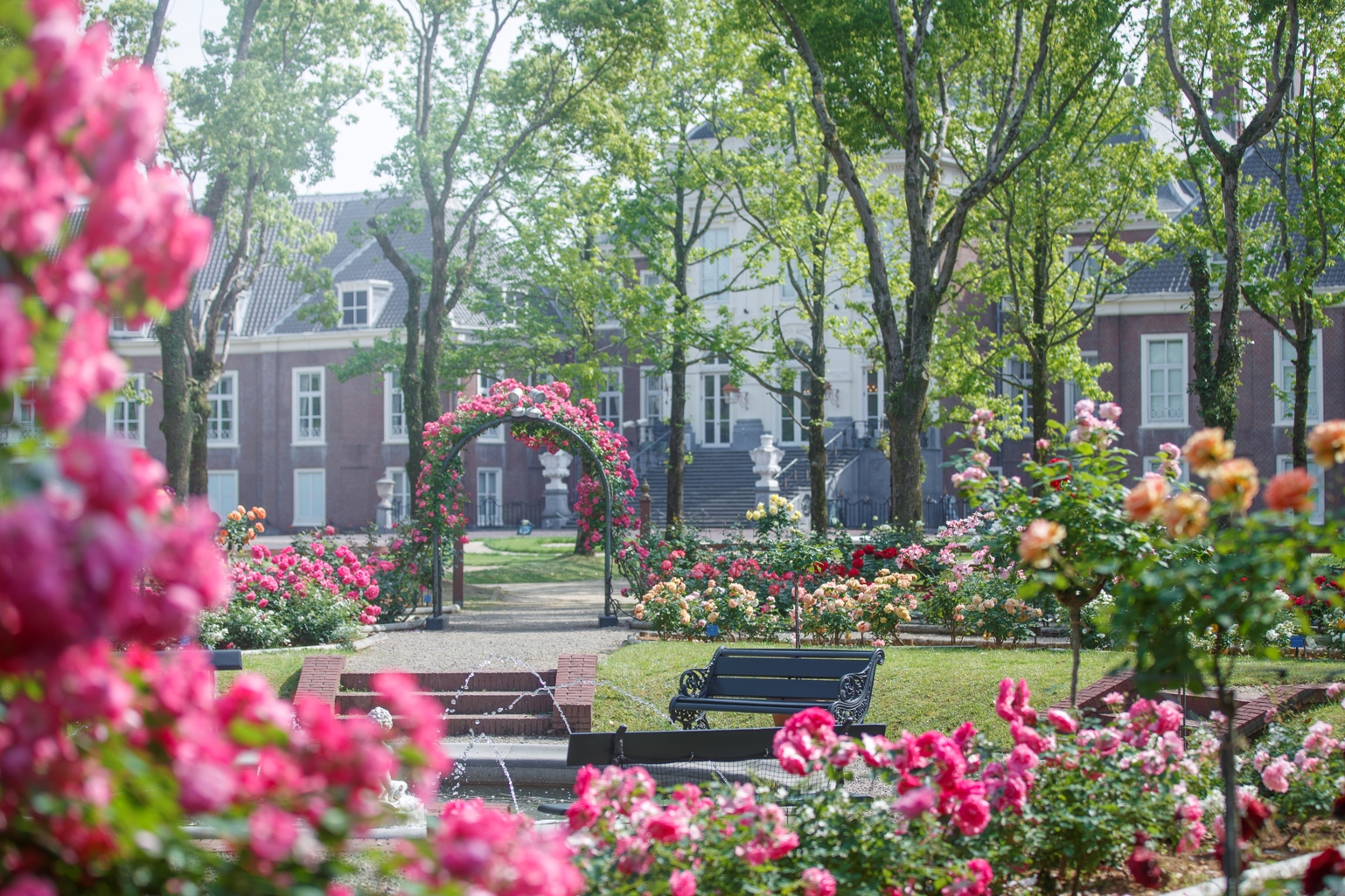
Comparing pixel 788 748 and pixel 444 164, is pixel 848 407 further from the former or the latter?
pixel 788 748

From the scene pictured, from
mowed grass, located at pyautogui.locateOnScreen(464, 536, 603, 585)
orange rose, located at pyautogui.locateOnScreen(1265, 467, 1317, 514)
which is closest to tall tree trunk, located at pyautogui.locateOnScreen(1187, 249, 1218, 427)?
mowed grass, located at pyautogui.locateOnScreen(464, 536, 603, 585)

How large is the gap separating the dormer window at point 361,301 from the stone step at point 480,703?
29606 mm

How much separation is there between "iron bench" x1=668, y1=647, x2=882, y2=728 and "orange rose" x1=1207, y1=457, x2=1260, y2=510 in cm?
493

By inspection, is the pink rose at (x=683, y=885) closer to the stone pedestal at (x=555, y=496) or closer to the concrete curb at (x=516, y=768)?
the concrete curb at (x=516, y=768)

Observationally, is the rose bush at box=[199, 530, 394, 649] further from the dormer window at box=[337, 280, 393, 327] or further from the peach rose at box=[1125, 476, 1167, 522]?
the dormer window at box=[337, 280, 393, 327]

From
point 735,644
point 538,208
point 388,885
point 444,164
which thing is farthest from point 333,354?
point 388,885

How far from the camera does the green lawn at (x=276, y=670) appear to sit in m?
10.6

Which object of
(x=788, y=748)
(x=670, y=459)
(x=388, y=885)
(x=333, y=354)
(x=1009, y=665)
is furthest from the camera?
(x=333, y=354)

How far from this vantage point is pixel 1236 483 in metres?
3.58

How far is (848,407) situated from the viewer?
3666 cm

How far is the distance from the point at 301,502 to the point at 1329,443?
128 feet

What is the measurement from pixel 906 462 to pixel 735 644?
5.19 metres

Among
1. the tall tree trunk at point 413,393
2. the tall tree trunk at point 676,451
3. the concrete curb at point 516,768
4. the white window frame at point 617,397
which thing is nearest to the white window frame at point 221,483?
the white window frame at point 617,397

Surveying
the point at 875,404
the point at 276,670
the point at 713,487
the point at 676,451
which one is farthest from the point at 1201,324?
the point at 713,487
